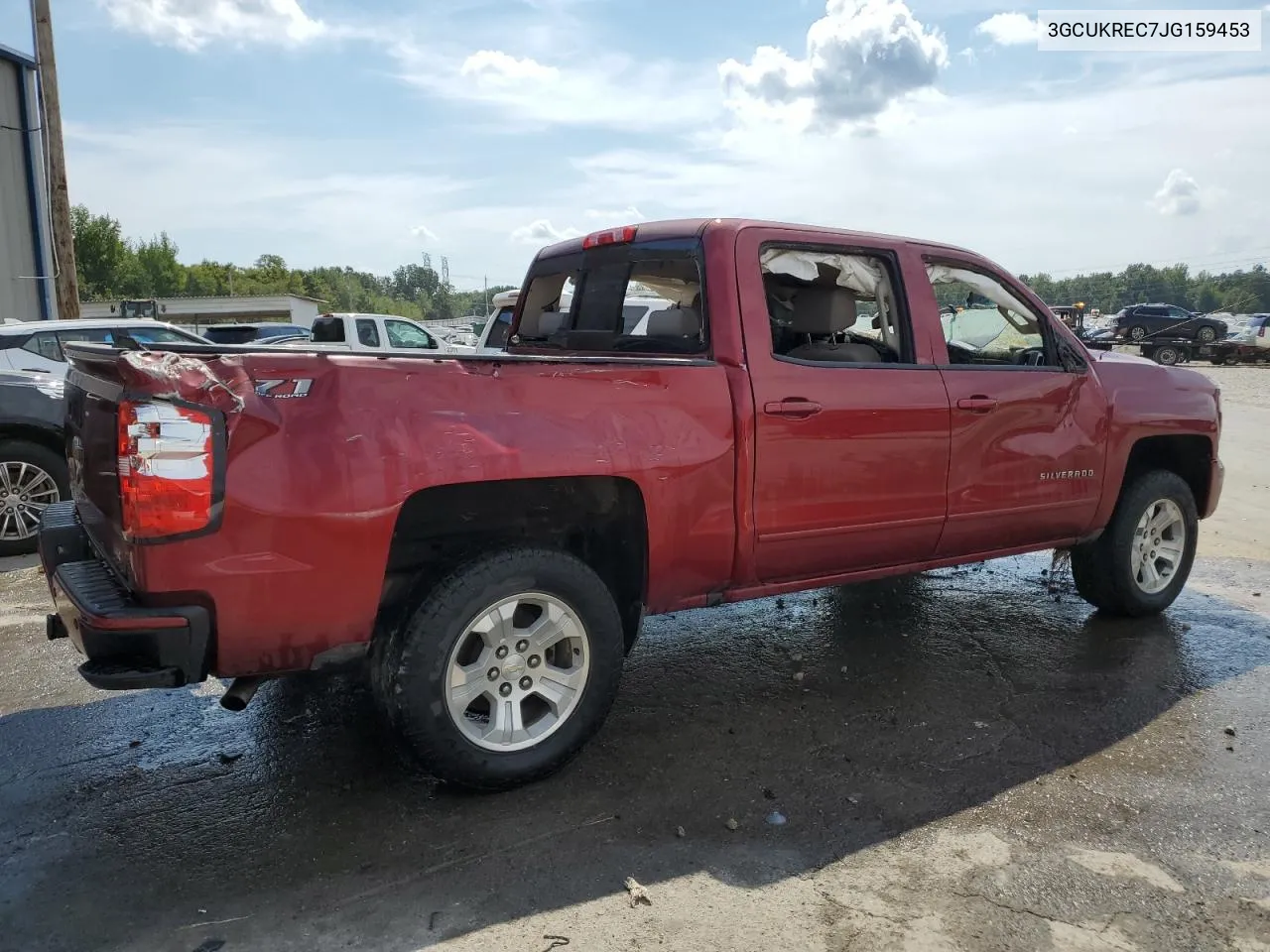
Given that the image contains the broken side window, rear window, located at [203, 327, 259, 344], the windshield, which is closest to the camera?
the broken side window

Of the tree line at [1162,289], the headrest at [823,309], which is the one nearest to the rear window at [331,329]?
the headrest at [823,309]

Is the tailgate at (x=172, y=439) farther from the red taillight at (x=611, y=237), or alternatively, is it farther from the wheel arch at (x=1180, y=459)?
the wheel arch at (x=1180, y=459)

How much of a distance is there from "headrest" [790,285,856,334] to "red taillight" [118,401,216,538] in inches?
106

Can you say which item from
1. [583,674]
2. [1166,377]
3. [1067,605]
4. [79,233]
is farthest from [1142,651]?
[79,233]

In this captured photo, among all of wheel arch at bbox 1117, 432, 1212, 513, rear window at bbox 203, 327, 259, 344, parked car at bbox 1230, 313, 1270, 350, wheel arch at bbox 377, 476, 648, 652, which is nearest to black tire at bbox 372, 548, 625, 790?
wheel arch at bbox 377, 476, 648, 652

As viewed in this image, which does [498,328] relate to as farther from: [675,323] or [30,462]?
[675,323]

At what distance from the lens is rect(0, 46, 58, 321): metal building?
63.1 ft

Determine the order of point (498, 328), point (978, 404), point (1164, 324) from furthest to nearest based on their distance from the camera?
1. point (1164, 324)
2. point (498, 328)
3. point (978, 404)

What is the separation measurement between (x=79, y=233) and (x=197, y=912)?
68348 millimetres

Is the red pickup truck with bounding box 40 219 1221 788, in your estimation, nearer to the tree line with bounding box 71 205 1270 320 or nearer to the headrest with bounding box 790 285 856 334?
the headrest with bounding box 790 285 856 334

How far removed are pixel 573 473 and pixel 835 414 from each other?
1.23m

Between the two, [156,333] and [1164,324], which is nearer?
[156,333]

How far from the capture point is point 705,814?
3.09m

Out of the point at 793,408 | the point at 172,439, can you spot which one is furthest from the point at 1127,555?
the point at 172,439
